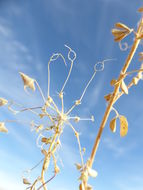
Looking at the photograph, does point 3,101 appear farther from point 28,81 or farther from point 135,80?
point 135,80

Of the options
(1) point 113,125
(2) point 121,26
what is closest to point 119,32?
(2) point 121,26

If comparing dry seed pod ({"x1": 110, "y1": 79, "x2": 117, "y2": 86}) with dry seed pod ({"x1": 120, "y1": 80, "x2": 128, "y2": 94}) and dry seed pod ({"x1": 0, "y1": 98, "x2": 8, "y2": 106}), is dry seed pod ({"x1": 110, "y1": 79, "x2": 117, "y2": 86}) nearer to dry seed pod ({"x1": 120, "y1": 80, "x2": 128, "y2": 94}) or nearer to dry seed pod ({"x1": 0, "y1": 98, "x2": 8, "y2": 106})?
dry seed pod ({"x1": 120, "y1": 80, "x2": 128, "y2": 94})

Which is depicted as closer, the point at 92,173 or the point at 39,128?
the point at 92,173

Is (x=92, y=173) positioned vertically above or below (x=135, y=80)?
below

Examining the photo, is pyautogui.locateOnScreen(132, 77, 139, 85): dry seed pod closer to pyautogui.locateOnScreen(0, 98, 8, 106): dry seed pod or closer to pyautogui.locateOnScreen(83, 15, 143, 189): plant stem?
pyautogui.locateOnScreen(83, 15, 143, 189): plant stem

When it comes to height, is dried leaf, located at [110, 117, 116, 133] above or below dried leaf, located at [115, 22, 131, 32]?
below

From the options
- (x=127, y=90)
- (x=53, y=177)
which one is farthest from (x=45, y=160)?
(x=127, y=90)

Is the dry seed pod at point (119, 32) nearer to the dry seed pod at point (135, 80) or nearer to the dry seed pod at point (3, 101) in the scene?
the dry seed pod at point (135, 80)

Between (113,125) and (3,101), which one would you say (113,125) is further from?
(3,101)

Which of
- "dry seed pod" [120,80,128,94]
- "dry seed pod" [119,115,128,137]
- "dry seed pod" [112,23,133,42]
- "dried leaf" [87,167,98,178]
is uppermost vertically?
"dry seed pod" [112,23,133,42]

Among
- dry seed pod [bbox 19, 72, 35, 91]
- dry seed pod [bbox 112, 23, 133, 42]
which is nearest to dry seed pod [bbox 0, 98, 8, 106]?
dry seed pod [bbox 19, 72, 35, 91]

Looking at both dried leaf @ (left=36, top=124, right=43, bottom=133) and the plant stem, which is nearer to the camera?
the plant stem
